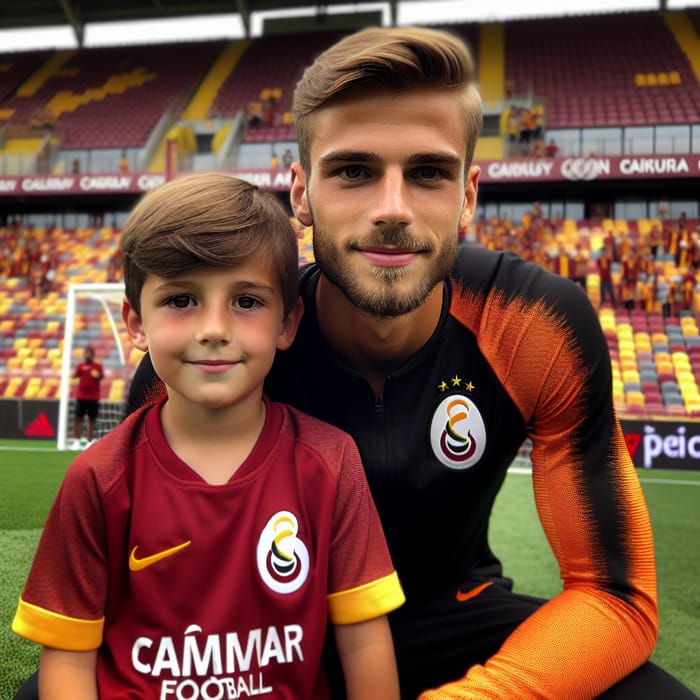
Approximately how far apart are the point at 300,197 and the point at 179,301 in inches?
16.0

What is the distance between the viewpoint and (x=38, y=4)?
2206 centimetres

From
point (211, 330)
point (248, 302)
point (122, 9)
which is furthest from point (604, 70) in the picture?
point (211, 330)

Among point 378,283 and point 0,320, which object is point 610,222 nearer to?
point 0,320

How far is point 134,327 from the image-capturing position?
1.30 metres

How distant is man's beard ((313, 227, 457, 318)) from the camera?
129cm

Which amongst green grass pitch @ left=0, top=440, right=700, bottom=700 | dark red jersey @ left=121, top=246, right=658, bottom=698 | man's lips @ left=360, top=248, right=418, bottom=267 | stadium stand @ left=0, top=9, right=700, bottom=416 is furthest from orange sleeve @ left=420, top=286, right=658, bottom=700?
stadium stand @ left=0, top=9, right=700, bottom=416

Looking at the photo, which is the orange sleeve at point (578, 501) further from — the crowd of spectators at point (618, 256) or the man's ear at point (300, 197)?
the crowd of spectators at point (618, 256)

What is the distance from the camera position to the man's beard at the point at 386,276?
1289 millimetres

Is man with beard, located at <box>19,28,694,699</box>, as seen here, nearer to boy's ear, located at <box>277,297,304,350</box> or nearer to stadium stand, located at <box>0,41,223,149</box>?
boy's ear, located at <box>277,297,304,350</box>

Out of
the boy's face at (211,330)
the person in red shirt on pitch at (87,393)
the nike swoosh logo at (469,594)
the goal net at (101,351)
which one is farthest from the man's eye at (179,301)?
the person in red shirt on pitch at (87,393)

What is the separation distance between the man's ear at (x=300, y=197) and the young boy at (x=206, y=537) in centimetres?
22

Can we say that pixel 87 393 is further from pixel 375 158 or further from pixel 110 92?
pixel 110 92

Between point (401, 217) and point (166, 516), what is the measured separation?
632mm

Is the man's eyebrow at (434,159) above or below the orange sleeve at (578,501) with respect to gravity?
above
